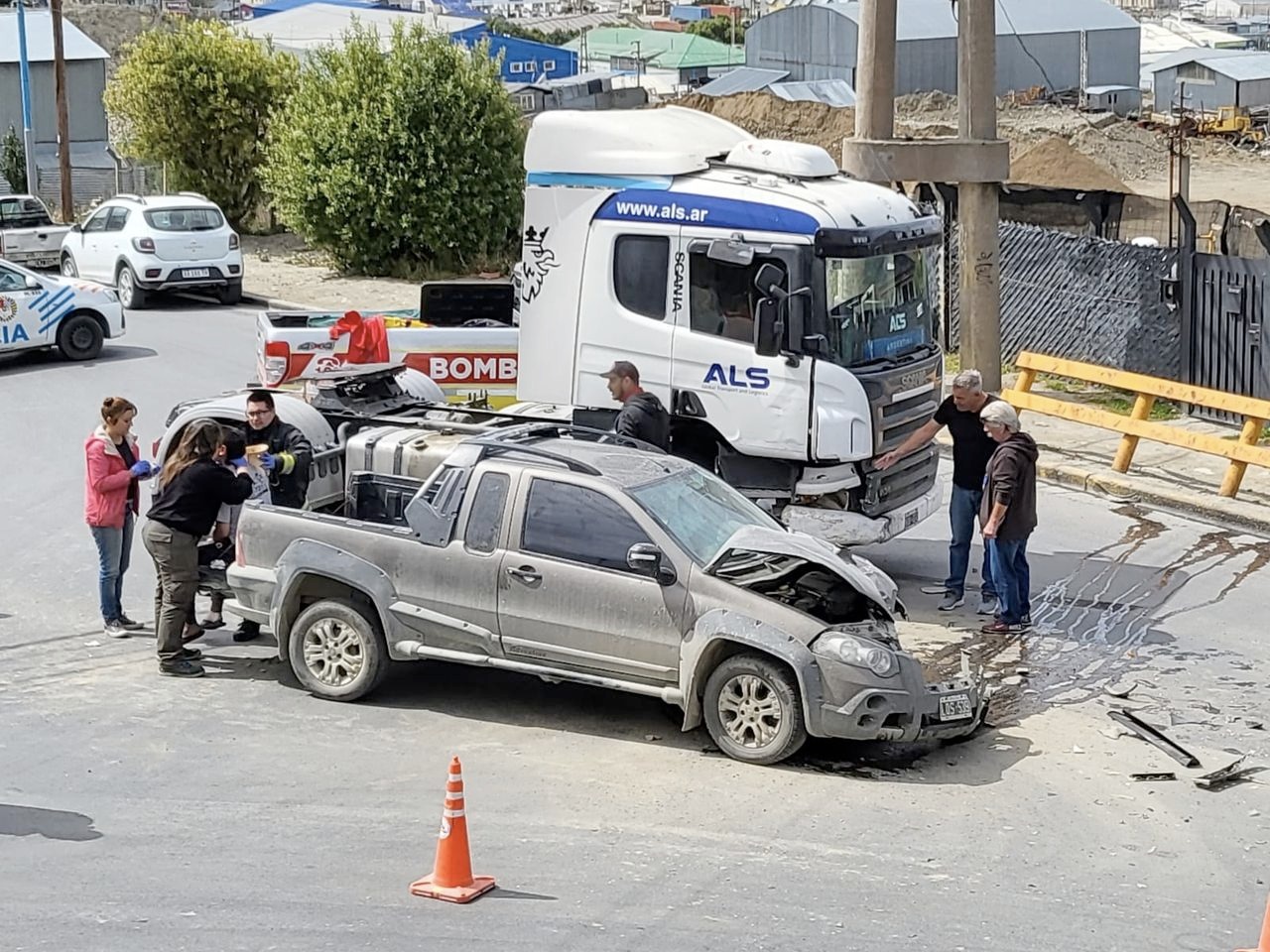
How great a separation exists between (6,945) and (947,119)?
55.3 meters

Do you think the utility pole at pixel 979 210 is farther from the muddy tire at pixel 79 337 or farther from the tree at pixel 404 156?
the tree at pixel 404 156

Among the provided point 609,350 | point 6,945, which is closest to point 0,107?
point 609,350

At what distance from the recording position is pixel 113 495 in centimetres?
1142

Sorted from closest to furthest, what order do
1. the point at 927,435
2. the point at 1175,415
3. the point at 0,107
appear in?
1. the point at 927,435
2. the point at 1175,415
3. the point at 0,107

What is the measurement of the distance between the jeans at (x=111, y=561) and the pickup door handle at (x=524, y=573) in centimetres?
324

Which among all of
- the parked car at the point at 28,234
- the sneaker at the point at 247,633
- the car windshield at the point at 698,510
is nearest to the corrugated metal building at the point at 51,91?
the parked car at the point at 28,234

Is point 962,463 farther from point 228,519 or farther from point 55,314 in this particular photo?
point 55,314

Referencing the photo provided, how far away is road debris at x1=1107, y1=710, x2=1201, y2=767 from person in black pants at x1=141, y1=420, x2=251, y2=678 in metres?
5.26

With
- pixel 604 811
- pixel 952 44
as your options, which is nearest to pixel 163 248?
pixel 604 811

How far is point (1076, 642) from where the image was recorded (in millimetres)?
11555

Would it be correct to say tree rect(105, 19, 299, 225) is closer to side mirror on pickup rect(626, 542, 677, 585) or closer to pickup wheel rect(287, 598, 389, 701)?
pickup wheel rect(287, 598, 389, 701)

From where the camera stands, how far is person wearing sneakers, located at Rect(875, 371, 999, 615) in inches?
483

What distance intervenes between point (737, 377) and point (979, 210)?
7361 millimetres

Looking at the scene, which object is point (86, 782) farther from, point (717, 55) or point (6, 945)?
point (717, 55)
